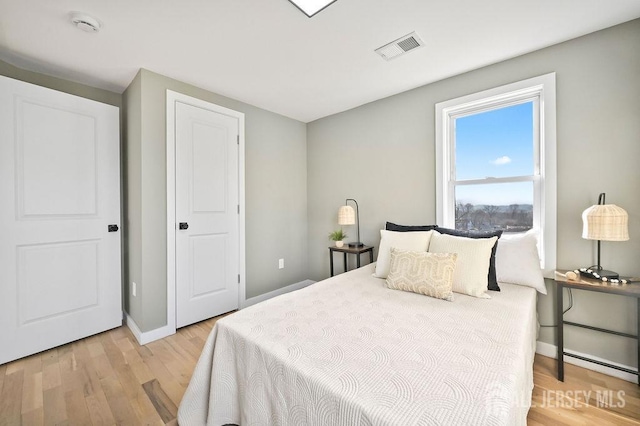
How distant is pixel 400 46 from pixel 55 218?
10.4 feet

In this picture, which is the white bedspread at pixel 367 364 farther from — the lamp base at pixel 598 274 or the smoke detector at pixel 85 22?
the smoke detector at pixel 85 22

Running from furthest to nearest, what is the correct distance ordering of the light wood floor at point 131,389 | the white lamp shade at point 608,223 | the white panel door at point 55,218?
the white panel door at point 55,218, the white lamp shade at point 608,223, the light wood floor at point 131,389

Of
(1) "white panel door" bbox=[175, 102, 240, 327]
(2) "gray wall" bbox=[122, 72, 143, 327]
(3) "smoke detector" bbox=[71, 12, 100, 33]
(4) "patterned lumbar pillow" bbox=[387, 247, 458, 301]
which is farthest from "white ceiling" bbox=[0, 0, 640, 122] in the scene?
(4) "patterned lumbar pillow" bbox=[387, 247, 458, 301]

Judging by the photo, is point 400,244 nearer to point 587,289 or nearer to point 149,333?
point 587,289

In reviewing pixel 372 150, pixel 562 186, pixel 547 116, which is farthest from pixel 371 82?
pixel 562 186

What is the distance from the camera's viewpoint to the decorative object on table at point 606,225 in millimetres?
1633

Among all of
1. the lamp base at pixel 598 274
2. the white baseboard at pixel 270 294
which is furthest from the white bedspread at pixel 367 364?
the white baseboard at pixel 270 294

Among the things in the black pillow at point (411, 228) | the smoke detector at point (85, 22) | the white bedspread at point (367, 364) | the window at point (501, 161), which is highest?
the smoke detector at point (85, 22)

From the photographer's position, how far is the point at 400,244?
7.52 feet

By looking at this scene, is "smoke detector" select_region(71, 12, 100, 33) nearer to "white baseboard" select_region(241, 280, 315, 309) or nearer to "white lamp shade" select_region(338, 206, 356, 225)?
"white lamp shade" select_region(338, 206, 356, 225)

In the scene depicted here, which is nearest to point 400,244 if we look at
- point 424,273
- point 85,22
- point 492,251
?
point 424,273

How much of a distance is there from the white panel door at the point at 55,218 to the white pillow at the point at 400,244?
254cm

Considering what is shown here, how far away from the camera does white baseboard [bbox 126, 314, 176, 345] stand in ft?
7.65

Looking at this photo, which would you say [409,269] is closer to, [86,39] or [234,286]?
[234,286]
